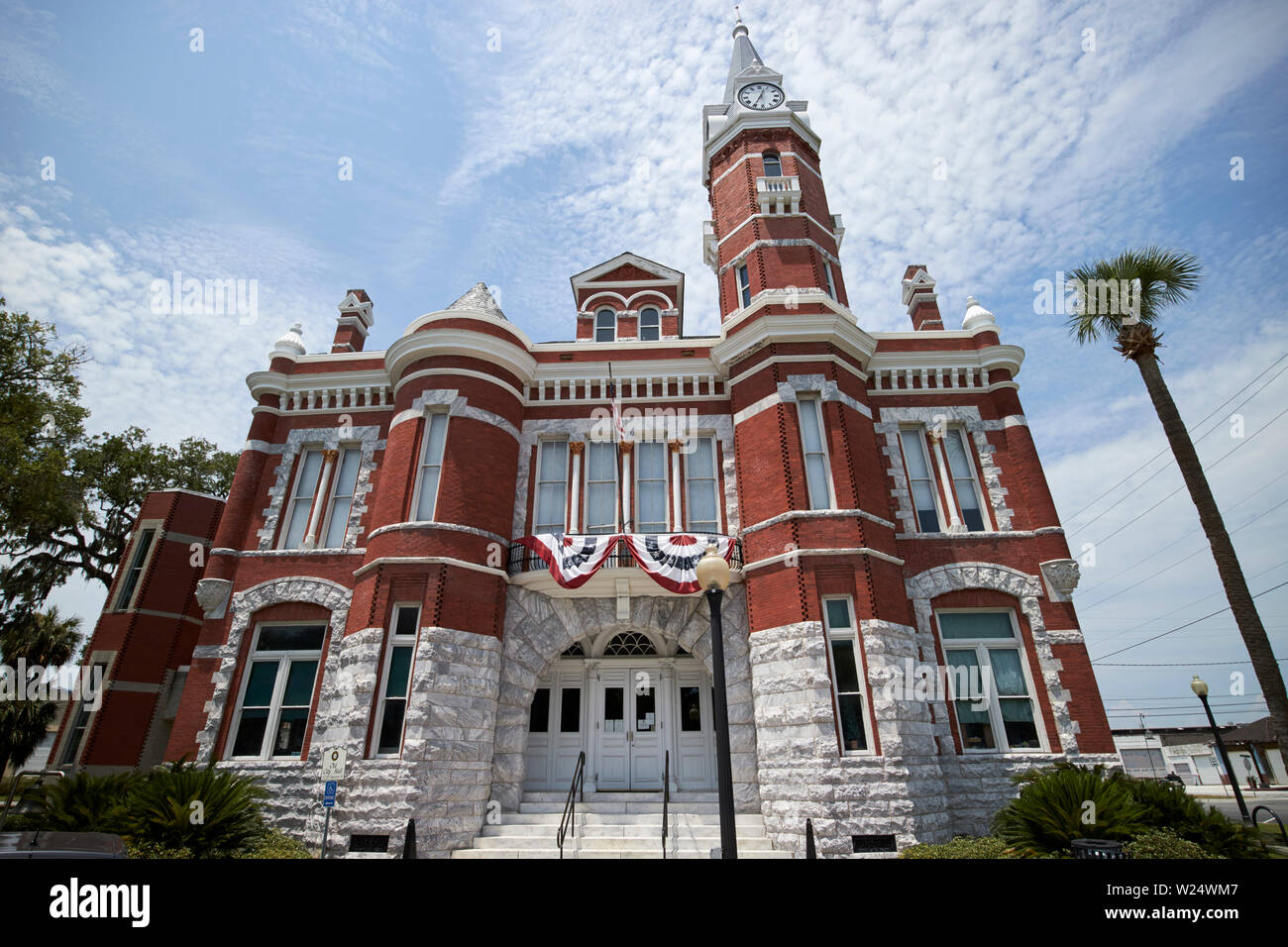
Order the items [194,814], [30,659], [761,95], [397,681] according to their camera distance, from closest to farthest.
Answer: [194,814] → [397,681] → [761,95] → [30,659]

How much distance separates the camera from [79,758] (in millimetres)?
17344

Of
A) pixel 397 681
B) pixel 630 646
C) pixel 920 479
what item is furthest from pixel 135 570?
pixel 920 479

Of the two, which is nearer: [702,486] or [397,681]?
[397,681]

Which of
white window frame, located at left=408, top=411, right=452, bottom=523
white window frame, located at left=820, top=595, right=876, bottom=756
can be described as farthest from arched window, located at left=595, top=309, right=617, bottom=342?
white window frame, located at left=820, top=595, right=876, bottom=756

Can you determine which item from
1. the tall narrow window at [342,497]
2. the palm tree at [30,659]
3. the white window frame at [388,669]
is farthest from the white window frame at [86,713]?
the white window frame at [388,669]

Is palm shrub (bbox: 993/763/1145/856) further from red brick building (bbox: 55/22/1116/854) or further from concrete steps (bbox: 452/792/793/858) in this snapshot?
concrete steps (bbox: 452/792/793/858)

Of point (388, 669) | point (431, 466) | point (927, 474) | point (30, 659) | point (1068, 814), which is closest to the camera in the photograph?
point (1068, 814)

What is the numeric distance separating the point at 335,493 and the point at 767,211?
14.9 meters

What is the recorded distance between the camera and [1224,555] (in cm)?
1345

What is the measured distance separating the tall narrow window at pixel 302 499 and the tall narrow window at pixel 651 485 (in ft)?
28.8

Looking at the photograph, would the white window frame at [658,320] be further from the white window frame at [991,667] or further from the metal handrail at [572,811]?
the metal handrail at [572,811]

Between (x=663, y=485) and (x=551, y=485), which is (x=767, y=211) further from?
(x=551, y=485)
